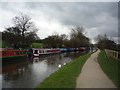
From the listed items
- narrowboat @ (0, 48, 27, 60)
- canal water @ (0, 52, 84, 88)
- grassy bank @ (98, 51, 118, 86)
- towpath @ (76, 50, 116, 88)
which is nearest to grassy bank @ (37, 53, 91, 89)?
towpath @ (76, 50, 116, 88)

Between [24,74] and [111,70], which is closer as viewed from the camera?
[111,70]

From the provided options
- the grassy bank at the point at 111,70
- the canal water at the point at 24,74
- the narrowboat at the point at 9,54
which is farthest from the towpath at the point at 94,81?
the narrowboat at the point at 9,54

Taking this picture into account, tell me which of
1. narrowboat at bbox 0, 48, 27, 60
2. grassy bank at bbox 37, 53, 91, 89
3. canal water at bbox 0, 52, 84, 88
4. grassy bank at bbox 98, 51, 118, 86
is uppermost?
narrowboat at bbox 0, 48, 27, 60

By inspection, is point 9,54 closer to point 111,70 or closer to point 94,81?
point 111,70

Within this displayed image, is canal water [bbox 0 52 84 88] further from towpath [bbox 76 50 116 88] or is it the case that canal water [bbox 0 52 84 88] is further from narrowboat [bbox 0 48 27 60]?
towpath [bbox 76 50 116 88]

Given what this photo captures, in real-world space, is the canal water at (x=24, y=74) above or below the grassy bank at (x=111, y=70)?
below

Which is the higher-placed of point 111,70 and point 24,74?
point 111,70

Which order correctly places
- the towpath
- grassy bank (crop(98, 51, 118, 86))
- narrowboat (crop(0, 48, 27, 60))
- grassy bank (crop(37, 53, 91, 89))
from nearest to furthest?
the towpath < grassy bank (crop(37, 53, 91, 89)) < grassy bank (crop(98, 51, 118, 86)) < narrowboat (crop(0, 48, 27, 60))

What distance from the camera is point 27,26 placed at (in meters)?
64.9

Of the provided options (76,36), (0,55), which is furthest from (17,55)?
(76,36)

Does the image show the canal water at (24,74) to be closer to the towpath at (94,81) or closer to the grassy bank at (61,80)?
the grassy bank at (61,80)

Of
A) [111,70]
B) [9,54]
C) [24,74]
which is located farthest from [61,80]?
[9,54]

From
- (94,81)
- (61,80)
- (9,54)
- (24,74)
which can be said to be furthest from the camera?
(9,54)

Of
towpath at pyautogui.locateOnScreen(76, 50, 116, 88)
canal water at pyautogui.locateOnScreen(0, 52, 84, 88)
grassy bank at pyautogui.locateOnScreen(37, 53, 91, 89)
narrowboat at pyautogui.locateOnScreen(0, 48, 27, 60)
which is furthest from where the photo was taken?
narrowboat at pyautogui.locateOnScreen(0, 48, 27, 60)
